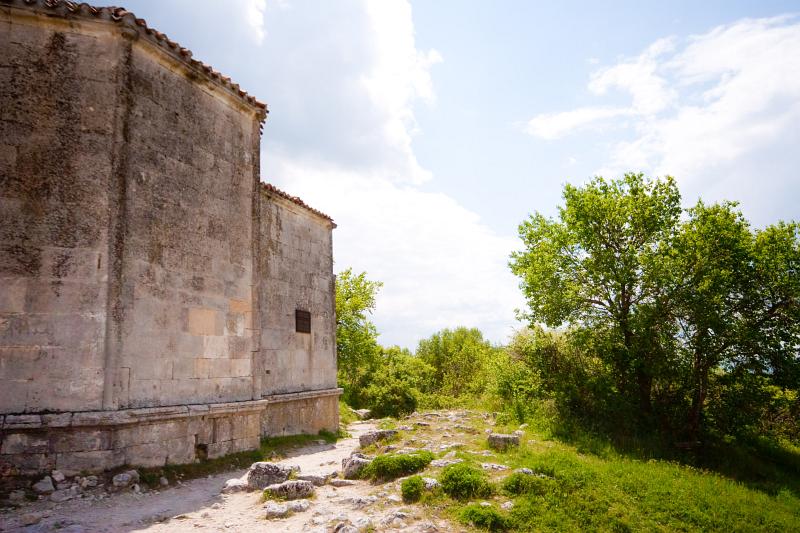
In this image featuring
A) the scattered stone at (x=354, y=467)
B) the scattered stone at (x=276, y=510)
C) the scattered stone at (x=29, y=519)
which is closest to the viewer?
the scattered stone at (x=29, y=519)

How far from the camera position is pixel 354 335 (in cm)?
2567

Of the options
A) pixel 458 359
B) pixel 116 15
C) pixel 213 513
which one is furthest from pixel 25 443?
pixel 458 359

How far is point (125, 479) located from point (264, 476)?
79.3 inches

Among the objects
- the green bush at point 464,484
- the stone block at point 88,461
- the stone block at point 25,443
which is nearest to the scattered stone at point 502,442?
the green bush at point 464,484

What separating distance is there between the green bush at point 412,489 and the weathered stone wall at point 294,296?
19.7ft

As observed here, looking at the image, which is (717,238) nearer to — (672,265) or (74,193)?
(672,265)

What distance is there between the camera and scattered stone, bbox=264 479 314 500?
7.27 m

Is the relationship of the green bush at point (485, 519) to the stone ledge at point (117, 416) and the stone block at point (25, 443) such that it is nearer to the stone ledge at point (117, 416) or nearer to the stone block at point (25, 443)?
the stone ledge at point (117, 416)

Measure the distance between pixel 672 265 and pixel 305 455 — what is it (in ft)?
36.3

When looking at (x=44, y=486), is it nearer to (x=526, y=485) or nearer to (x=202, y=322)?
(x=202, y=322)

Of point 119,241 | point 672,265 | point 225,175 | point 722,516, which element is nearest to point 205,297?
point 119,241

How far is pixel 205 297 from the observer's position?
9539 millimetres

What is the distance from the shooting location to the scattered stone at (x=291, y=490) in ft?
23.8

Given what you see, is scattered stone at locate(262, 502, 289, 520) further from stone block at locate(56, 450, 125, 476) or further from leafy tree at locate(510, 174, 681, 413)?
leafy tree at locate(510, 174, 681, 413)
